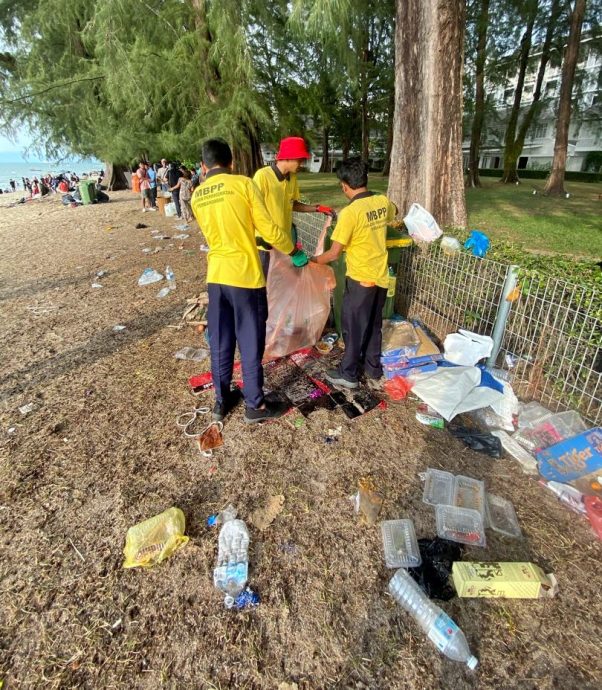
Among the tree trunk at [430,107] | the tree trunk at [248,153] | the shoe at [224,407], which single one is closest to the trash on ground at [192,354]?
the shoe at [224,407]

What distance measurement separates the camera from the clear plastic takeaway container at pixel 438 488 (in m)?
2.18

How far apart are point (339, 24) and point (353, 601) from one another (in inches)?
258

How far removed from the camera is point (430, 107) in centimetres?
449

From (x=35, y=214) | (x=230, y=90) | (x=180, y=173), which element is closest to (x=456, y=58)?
(x=230, y=90)

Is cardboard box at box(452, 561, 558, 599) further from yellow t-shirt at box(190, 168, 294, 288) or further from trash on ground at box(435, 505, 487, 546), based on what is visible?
yellow t-shirt at box(190, 168, 294, 288)

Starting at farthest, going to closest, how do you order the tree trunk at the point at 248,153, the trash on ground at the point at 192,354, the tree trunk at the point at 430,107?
the tree trunk at the point at 248,153 < the tree trunk at the point at 430,107 < the trash on ground at the point at 192,354

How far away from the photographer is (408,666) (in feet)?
4.79

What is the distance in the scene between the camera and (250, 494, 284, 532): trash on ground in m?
2.05

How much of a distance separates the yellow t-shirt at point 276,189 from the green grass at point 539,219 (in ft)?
10.6

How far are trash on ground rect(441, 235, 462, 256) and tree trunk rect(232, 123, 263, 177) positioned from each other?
843 centimetres

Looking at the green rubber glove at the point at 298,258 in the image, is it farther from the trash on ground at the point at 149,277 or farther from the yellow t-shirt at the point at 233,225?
the trash on ground at the point at 149,277

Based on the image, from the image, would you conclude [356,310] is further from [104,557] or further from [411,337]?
[104,557]

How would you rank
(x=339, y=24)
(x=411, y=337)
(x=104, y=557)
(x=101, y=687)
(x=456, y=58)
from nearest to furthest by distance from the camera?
(x=101, y=687) → (x=104, y=557) → (x=411, y=337) → (x=456, y=58) → (x=339, y=24)

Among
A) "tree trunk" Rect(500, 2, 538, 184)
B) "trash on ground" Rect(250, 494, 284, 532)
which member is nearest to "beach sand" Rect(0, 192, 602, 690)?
"trash on ground" Rect(250, 494, 284, 532)
